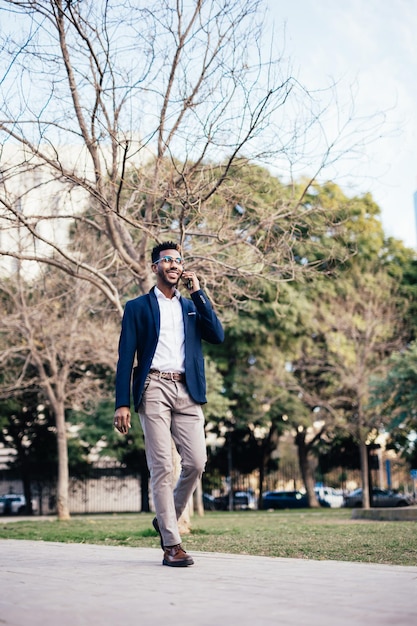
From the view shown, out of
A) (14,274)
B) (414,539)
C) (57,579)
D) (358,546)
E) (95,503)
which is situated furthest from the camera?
(95,503)

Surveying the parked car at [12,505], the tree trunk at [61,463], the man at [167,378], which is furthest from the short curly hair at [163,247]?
the parked car at [12,505]

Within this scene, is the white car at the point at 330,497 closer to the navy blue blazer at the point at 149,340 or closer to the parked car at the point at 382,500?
the parked car at the point at 382,500

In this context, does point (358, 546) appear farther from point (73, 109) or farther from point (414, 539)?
point (73, 109)

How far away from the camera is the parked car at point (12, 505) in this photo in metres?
38.2

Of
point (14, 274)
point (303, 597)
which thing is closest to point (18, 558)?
point (303, 597)

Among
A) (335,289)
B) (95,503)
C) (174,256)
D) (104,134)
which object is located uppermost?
(335,289)

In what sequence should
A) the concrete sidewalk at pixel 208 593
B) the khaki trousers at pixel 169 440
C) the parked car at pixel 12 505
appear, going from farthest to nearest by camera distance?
the parked car at pixel 12 505
the khaki trousers at pixel 169 440
the concrete sidewalk at pixel 208 593

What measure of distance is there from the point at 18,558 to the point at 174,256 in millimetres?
2701

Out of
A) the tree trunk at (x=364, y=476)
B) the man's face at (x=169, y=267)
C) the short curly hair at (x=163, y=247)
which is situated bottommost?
the tree trunk at (x=364, y=476)

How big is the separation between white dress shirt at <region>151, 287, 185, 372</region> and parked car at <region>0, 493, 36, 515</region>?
33.9 metres

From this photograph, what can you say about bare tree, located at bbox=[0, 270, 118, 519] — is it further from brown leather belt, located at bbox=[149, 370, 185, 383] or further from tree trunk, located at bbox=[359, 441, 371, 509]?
brown leather belt, located at bbox=[149, 370, 185, 383]

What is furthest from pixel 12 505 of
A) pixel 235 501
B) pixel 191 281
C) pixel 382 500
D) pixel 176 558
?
pixel 176 558

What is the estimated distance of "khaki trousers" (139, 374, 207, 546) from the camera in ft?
20.2

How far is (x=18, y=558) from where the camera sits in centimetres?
657
